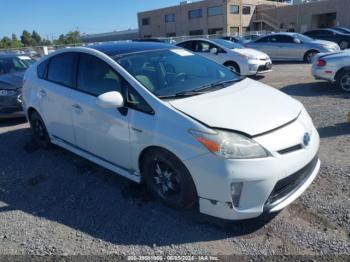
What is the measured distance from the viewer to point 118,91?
135 inches

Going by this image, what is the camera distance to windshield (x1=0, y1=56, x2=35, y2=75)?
8.05 m

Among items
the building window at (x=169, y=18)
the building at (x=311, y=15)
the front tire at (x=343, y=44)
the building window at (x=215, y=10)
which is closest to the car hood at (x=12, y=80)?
the front tire at (x=343, y=44)

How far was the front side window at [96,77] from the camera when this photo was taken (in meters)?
3.52

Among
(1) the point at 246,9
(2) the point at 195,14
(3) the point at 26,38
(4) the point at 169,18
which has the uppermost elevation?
(1) the point at 246,9

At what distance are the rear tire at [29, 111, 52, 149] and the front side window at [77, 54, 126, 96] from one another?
1416mm

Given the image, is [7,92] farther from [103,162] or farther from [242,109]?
[242,109]

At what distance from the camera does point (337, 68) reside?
7.89 meters

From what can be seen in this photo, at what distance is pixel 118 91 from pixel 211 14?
164ft

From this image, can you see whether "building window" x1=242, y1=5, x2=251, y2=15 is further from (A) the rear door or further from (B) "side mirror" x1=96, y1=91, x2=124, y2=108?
(B) "side mirror" x1=96, y1=91, x2=124, y2=108

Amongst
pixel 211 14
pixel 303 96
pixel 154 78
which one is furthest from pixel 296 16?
pixel 154 78

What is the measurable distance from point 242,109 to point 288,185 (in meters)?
0.80

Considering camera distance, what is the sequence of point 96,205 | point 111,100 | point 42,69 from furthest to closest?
point 42,69 < point 96,205 < point 111,100

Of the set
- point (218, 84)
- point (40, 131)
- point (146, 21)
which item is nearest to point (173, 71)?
point (218, 84)

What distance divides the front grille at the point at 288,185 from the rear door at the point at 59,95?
8.63ft
